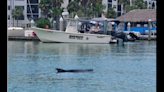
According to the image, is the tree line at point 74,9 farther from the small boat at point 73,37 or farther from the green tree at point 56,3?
the small boat at point 73,37

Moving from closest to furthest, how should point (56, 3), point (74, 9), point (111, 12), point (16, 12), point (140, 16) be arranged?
point (140, 16) → point (74, 9) → point (16, 12) → point (56, 3) → point (111, 12)

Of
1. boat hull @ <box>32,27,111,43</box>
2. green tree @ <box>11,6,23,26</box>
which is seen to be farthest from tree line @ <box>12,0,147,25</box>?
boat hull @ <box>32,27,111,43</box>

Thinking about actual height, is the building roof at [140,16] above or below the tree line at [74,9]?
below

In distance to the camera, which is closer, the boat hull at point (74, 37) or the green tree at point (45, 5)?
the boat hull at point (74, 37)

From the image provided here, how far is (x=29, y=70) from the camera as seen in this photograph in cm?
2302

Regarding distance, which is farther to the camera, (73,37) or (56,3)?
(56,3)

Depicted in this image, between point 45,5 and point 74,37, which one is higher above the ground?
point 45,5

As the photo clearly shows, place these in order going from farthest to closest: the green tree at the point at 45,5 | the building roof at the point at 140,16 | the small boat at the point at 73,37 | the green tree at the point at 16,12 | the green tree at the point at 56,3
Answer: the green tree at the point at 56,3
the green tree at the point at 16,12
the green tree at the point at 45,5
the building roof at the point at 140,16
the small boat at the point at 73,37

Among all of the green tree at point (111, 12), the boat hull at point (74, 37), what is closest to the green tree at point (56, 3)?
the green tree at point (111, 12)

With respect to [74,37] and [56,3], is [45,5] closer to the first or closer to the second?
[56,3]

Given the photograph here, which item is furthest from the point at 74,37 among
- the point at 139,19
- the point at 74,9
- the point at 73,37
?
the point at 74,9

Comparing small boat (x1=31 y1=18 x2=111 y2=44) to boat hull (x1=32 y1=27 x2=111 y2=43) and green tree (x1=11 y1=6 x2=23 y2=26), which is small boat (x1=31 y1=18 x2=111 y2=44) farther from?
green tree (x1=11 y1=6 x2=23 y2=26)
